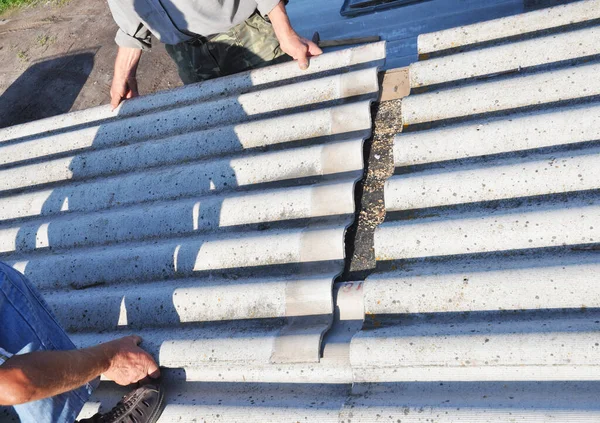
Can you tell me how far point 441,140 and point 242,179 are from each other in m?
0.97

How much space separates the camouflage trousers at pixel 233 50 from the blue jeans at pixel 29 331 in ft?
7.47

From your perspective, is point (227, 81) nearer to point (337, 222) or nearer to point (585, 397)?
point (337, 222)

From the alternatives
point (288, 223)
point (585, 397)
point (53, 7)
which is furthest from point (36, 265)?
point (53, 7)

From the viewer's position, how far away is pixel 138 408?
2.16m

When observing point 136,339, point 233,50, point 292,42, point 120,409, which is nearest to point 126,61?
point 233,50

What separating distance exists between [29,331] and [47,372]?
28 cm

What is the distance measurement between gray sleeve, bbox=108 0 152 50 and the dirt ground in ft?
5.10

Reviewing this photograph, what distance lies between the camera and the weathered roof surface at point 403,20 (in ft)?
13.2

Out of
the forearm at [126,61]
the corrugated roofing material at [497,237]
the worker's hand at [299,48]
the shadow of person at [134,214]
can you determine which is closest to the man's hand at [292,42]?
the worker's hand at [299,48]

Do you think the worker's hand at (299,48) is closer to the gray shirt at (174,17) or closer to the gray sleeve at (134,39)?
the gray shirt at (174,17)

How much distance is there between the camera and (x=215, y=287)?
2.43 metres

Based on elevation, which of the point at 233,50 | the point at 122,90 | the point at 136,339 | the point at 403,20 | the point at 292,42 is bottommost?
the point at 403,20

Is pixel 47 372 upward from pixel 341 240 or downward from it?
upward

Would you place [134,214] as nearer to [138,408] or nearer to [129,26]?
[138,408]
